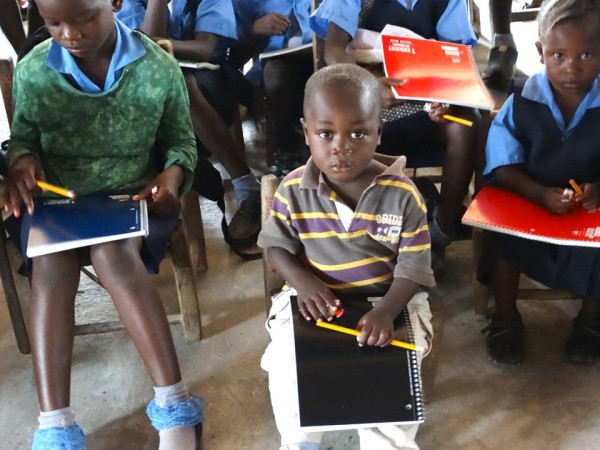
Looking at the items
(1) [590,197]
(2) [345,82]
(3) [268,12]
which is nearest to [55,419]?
(2) [345,82]

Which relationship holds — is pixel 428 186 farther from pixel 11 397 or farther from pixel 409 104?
pixel 11 397

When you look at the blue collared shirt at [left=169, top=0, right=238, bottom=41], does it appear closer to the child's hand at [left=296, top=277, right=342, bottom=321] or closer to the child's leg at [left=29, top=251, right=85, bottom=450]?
the child's leg at [left=29, top=251, right=85, bottom=450]

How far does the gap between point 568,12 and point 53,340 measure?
3.99ft

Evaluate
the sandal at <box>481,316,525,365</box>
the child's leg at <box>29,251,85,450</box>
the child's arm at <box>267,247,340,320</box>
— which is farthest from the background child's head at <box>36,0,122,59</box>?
the sandal at <box>481,316,525,365</box>

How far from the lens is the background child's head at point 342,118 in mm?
1143

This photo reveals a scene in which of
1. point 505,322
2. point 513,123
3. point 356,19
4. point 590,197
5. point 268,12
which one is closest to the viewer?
point 590,197

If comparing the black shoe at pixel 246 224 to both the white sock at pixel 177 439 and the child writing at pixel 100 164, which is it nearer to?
the child writing at pixel 100 164

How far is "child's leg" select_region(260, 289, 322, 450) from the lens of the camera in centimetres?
120

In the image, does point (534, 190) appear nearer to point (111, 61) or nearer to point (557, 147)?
point (557, 147)

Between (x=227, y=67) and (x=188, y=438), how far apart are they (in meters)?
1.32

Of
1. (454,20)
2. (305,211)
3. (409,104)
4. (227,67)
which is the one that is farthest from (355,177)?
(227,67)

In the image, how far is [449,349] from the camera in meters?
1.65

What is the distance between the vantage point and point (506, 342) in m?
1.59

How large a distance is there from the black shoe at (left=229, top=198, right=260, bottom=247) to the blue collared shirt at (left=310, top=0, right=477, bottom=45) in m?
0.56
